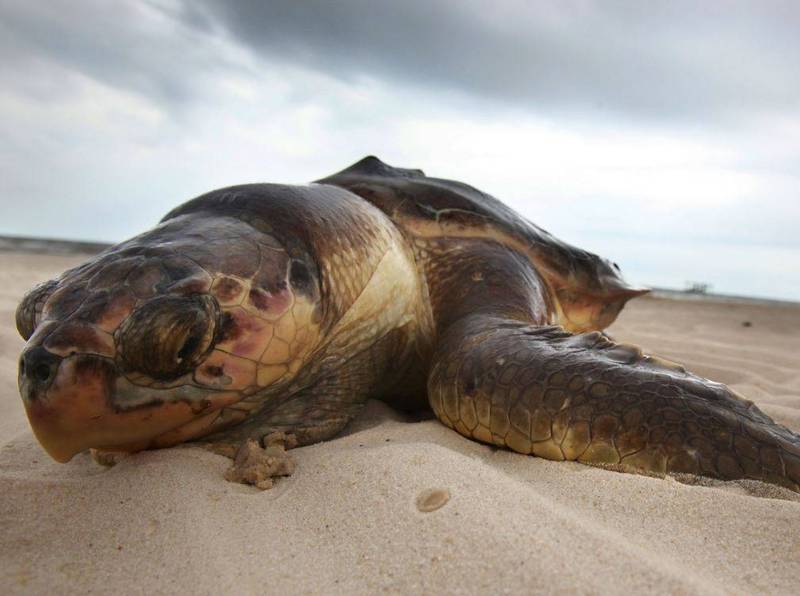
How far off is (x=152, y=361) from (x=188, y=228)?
1.30ft

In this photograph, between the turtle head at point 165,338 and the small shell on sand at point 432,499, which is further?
the turtle head at point 165,338

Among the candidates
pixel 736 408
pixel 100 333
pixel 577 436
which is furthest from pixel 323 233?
pixel 736 408

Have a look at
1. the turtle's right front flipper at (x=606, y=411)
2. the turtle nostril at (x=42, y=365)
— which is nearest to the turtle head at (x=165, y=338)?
the turtle nostril at (x=42, y=365)

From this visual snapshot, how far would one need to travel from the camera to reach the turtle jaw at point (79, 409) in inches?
43.1

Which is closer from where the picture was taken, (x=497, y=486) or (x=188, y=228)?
(x=497, y=486)

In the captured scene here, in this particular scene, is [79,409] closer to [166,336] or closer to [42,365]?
[42,365]

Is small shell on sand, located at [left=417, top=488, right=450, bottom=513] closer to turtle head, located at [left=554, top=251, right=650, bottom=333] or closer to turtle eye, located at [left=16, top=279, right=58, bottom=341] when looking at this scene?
turtle eye, located at [left=16, top=279, right=58, bottom=341]

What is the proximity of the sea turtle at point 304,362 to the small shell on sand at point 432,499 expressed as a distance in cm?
34

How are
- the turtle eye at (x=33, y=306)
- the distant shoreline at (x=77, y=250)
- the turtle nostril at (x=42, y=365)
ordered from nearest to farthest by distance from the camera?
the turtle nostril at (x=42, y=365), the turtle eye at (x=33, y=306), the distant shoreline at (x=77, y=250)

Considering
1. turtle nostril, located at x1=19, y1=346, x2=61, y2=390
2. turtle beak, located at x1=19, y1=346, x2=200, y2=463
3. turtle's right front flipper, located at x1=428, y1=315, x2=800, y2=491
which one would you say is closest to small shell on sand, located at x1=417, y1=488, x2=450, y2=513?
turtle's right front flipper, located at x1=428, y1=315, x2=800, y2=491

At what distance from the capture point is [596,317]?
2.86 metres

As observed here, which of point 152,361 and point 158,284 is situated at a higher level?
point 158,284

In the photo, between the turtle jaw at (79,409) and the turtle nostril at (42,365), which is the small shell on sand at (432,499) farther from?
the turtle nostril at (42,365)

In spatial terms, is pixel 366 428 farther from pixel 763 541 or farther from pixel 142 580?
pixel 763 541
